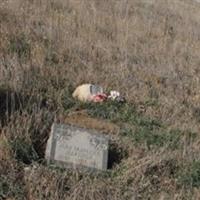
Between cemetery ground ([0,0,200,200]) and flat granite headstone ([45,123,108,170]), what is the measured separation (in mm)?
108

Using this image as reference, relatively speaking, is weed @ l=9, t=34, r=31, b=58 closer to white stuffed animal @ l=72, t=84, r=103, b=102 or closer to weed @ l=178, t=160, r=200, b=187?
white stuffed animal @ l=72, t=84, r=103, b=102

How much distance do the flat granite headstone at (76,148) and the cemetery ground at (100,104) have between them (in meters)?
0.11

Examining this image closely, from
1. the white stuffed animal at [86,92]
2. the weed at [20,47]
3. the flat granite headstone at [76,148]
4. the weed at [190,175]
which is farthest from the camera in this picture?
the weed at [20,47]

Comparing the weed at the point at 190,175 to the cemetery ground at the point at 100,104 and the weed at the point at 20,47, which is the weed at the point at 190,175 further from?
the weed at the point at 20,47

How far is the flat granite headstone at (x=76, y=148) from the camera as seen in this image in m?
5.44

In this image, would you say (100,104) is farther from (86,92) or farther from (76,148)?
(76,148)

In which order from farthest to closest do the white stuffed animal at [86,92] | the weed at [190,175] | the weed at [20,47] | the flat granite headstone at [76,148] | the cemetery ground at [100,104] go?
1. the weed at [20,47]
2. the white stuffed animal at [86,92]
3. the weed at [190,175]
4. the flat granite headstone at [76,148]
5. the cemetery ground at [100,104]

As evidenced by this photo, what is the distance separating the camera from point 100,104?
6.91 metres

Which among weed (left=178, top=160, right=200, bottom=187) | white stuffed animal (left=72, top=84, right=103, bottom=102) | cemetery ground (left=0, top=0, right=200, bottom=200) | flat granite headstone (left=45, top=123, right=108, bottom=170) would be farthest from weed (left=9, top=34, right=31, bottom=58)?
weed (left=178, top=160, right=200, bottom=187)

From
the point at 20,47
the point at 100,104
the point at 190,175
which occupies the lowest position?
the point at 190,175

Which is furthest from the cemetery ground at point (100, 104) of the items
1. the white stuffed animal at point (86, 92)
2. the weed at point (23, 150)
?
the white stuffed animal at point (86, 92)

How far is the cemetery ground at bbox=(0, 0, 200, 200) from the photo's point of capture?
5.24 metres

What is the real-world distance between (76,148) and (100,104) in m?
1.41

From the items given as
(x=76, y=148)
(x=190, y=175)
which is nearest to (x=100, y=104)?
(x=76, y=148)
